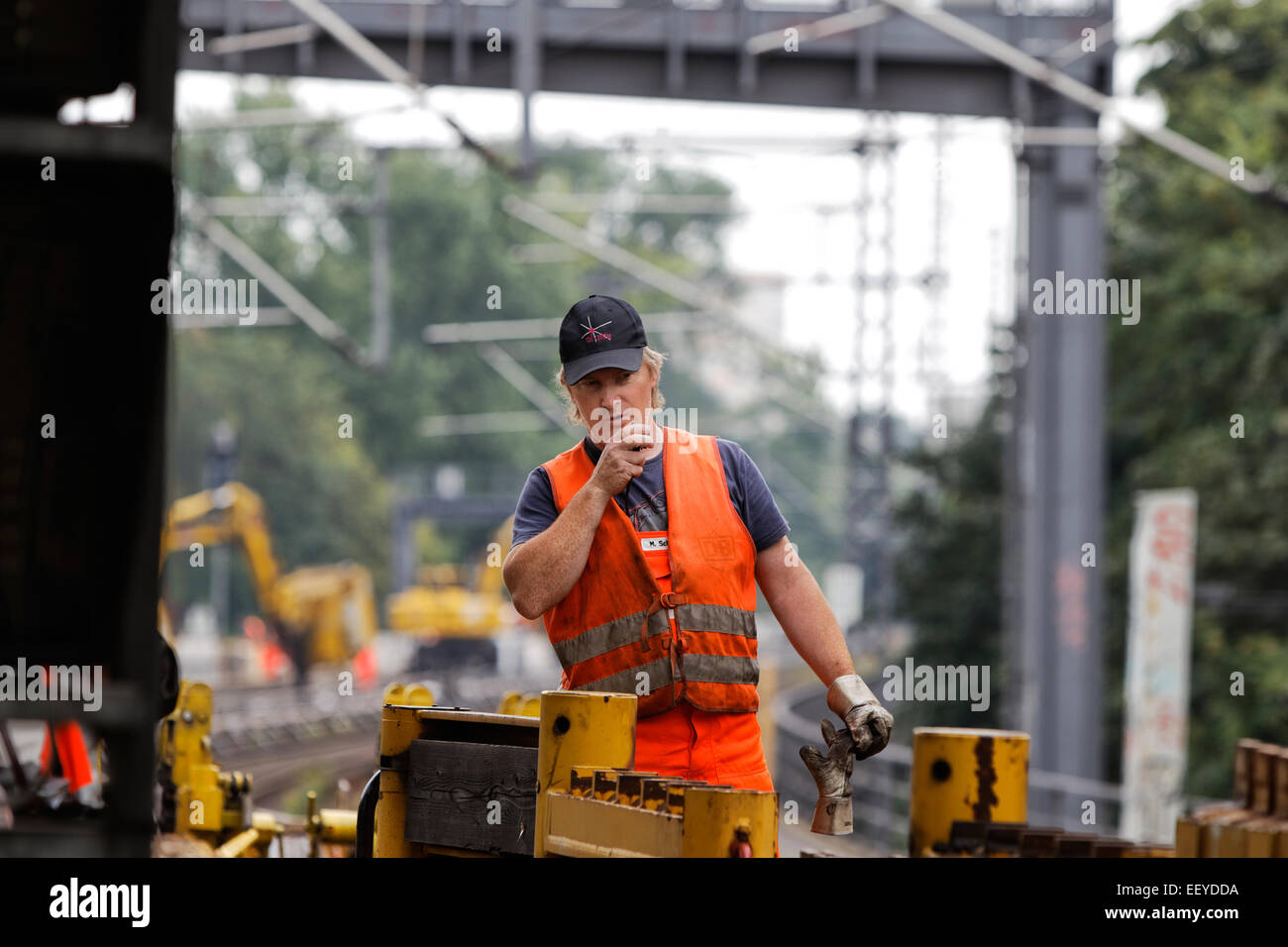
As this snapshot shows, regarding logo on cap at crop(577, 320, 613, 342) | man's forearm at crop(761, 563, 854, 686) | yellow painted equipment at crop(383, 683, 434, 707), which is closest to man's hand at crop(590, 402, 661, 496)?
logo on cap at crop(577, 320, 613, 342)

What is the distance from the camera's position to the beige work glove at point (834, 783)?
4.70 metres

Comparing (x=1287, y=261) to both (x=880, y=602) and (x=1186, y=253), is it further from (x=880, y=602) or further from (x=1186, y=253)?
(x=880, y=602)

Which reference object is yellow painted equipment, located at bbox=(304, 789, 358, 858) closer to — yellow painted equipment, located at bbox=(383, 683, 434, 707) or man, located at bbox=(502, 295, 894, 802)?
yellow painted equipment, located at bbox=(383, 683, 434, 707)

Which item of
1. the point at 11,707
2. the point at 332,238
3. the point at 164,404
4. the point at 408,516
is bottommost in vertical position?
the point at 11,707

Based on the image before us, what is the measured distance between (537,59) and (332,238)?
56.6m

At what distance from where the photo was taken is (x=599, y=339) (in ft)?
16.0

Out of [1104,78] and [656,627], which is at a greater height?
[1104,78]

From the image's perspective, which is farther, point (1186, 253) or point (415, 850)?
point (1186, 253)

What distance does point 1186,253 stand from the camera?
1073 inches

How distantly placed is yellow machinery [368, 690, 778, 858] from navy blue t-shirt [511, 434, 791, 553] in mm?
556

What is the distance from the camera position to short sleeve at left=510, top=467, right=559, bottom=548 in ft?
16.6

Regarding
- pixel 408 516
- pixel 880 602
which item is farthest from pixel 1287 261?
pixel 408 516
